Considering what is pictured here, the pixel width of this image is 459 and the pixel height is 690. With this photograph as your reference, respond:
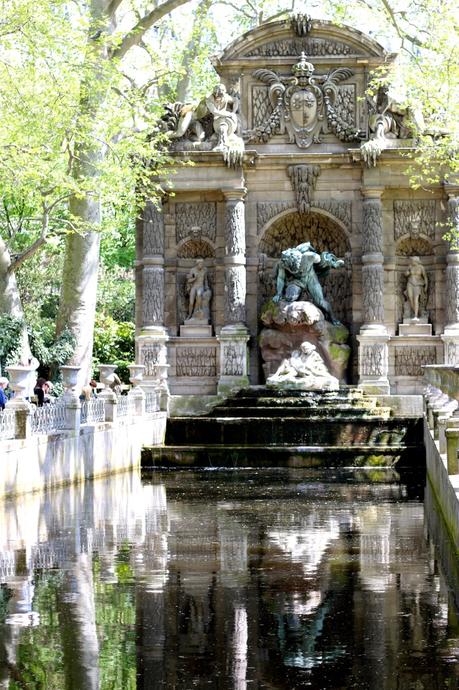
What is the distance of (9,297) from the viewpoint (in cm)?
2881

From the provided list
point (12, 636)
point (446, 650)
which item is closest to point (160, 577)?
point (12, 636)

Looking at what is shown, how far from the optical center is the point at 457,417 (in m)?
14.7

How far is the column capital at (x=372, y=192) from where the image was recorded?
31.2 metres

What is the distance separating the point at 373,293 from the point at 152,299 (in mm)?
5017

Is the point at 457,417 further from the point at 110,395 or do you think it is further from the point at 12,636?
the point at 110,395

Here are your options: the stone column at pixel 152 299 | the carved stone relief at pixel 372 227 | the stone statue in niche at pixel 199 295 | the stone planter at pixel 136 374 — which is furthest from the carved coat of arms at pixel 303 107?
the stone planter at pixel 136 374

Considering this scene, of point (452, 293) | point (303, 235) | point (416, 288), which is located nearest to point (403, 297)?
point (416, 288)

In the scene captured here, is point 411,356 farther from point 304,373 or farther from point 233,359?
point 233,359

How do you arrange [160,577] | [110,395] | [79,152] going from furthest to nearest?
1. [79,152]
2. [110,395]
3. [160,577]

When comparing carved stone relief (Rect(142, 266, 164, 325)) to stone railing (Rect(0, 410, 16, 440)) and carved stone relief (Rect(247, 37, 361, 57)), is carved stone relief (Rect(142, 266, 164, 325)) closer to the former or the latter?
carved stone relief (Rect(247, 37, 361, 57))

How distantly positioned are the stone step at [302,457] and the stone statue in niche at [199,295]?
6.56 m

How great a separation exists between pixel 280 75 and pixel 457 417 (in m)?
18.7

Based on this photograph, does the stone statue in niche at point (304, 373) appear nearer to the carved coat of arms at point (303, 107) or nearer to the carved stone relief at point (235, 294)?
the carved stone relief at point (235, 294)

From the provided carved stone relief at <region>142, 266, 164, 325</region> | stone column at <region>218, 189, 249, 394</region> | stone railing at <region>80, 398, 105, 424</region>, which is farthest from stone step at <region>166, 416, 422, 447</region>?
carved stone relief at <region>142, 266, 164, 325</region>
